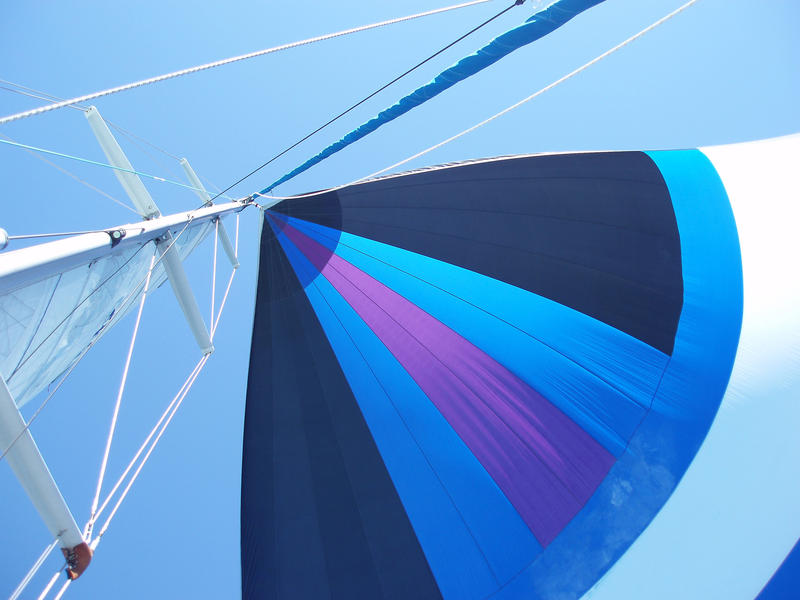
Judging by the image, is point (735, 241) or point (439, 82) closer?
point (439, 82)

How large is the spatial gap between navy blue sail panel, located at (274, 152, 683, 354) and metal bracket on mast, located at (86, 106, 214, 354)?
1.89 metres

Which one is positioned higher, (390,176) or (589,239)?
(390,176)

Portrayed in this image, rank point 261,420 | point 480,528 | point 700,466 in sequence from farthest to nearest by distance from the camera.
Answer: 1. point 261,420
2. point 480,528
3. point 700,466

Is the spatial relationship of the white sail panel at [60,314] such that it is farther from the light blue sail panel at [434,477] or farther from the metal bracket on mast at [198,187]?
the light blue sail panel at [434,477]

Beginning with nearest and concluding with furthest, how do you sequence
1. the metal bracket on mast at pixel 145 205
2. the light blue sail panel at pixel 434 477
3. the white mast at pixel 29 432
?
the white mast at pixel 29 432
the light blue sail panel at pixel 434 477
the metal bracket on mast at pixel 145 205

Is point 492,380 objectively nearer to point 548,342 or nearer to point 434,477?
point 548,342

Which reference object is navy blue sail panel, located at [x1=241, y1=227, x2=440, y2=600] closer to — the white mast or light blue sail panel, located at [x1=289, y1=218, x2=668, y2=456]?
light blue sail panel, located at [x1=289, y1=218, x2=668, y2=456]

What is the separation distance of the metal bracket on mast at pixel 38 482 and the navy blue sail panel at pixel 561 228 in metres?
3.06

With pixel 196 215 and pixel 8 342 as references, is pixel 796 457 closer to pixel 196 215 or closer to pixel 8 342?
pixel 8 342

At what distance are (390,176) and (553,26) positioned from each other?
96.6 inches

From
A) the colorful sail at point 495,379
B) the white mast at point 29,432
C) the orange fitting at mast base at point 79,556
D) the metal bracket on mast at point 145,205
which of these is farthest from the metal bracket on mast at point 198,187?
the orange fitting at mast base at point 79,556

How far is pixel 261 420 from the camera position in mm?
3934

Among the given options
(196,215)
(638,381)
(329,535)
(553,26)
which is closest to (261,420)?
(329,535)

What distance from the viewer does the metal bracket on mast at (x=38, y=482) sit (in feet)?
5.61
